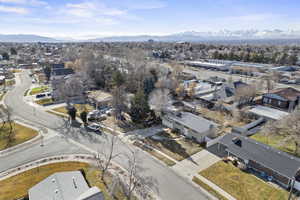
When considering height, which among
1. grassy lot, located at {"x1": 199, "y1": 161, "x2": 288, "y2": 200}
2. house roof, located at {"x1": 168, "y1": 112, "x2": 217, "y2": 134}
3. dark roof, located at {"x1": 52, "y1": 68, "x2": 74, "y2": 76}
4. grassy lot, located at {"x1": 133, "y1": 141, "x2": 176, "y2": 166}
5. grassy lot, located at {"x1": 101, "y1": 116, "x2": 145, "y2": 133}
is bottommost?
grassy lot, located at {"x1": 199, "y1": 161, "x2": 288, "y2": 200}

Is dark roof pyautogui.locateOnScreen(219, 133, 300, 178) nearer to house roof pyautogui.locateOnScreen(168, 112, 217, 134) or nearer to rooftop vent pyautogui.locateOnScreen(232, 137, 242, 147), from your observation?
rooftop vent pyautogui.locateOnScreen(232, 137, 242, 147)

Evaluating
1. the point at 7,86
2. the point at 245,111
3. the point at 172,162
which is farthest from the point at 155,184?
the point at 7,86

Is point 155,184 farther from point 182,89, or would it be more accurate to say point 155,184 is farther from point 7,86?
point 7,86

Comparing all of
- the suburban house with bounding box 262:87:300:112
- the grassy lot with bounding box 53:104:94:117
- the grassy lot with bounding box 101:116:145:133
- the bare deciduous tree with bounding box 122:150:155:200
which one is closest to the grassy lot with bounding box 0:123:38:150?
the grassy lot with bounding box 53:104:94:117

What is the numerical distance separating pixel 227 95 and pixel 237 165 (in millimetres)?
27489

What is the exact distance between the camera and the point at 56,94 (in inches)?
1934

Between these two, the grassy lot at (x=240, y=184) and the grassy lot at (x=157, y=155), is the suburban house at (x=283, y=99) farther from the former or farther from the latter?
the grassy lot at (x=157, y=155)

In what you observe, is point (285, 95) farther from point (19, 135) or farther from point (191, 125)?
point (19, 135)

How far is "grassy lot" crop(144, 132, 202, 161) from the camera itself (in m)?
Result: 27.3

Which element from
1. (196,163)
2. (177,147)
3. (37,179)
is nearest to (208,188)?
(196,163)

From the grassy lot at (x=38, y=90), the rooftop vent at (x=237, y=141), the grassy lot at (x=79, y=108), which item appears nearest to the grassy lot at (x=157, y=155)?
the rooftop vent at (x=237, y=141)

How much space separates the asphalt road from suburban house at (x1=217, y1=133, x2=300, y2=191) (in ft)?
28.1

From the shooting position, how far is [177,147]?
95.3ft

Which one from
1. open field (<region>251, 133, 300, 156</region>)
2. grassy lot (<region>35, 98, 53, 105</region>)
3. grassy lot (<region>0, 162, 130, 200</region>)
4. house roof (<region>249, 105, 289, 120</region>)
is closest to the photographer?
grassy lot (<region>0, 162, 130, 200</region>)
